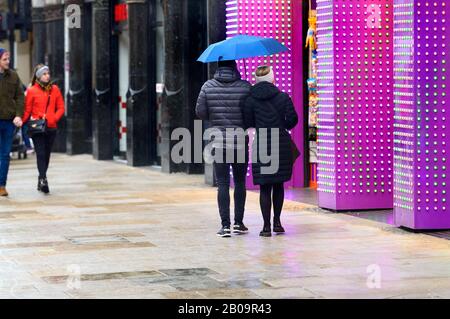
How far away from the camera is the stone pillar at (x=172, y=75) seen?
19.8 meters

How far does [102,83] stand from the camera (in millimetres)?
24328

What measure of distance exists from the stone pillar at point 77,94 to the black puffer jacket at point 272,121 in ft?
49.1

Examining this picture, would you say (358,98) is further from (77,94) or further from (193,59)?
(77,94)

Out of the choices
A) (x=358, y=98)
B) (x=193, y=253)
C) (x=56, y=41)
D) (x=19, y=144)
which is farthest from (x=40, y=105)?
(x=56, y=41)

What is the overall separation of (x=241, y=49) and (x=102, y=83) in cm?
1268

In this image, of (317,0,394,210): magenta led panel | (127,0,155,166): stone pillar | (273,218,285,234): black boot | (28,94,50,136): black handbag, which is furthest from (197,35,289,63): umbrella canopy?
(127,0,155,166): stone pillar

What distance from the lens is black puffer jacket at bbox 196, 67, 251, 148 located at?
38.0 feet

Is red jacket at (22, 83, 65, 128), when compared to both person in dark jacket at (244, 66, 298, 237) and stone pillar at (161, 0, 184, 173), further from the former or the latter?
person in dark jacket at (244, 66, 298, 237)

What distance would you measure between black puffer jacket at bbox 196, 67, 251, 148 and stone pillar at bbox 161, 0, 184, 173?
819 cm

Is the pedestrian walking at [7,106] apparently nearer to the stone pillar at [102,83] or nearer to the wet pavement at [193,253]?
the wet pavement at [193,253]

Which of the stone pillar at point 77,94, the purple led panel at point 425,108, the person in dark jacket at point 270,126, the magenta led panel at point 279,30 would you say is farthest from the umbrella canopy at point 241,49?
the stone pillar at point 77,94

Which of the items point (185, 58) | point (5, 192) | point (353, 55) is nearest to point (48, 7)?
point (185, 58)

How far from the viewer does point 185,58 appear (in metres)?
19.8
